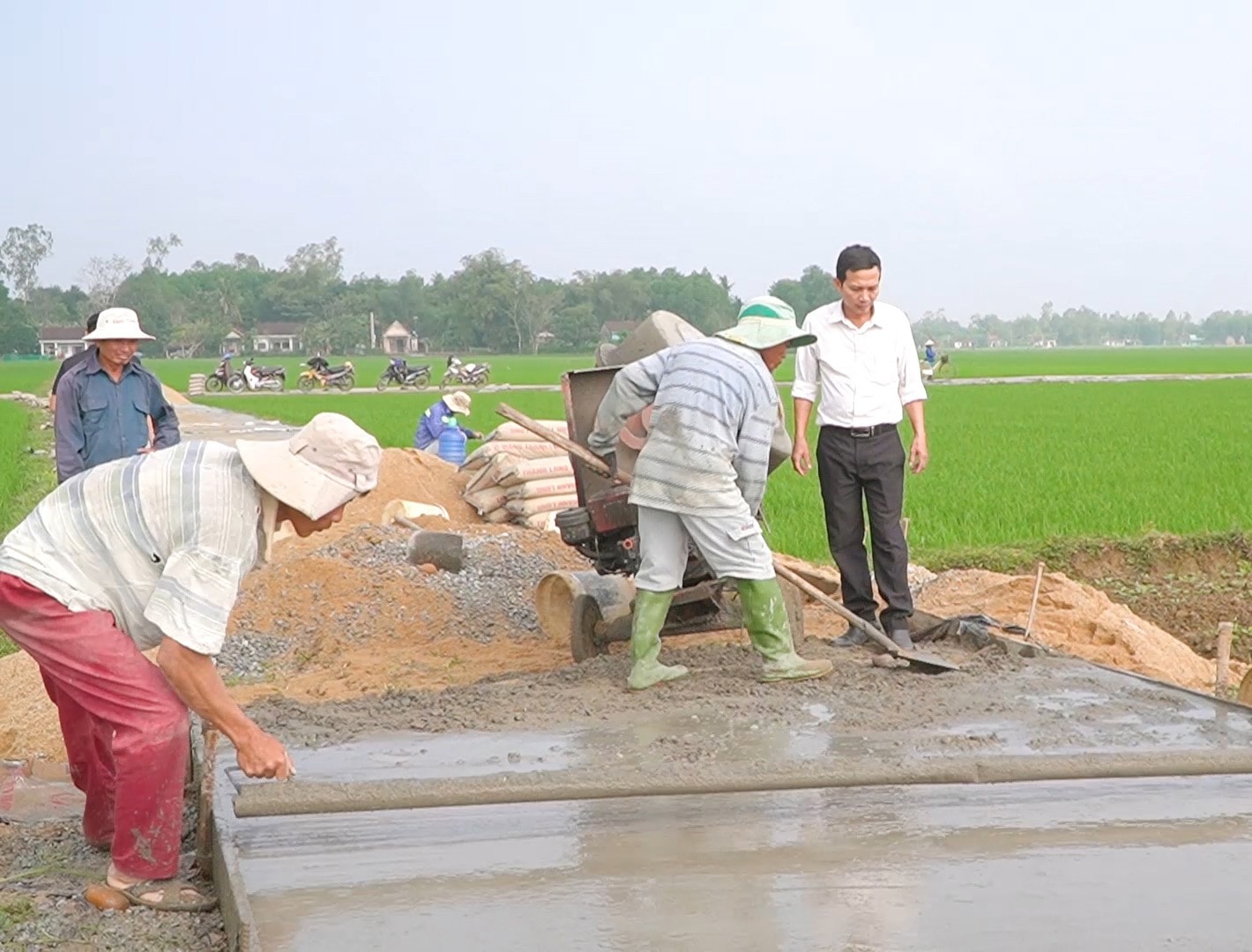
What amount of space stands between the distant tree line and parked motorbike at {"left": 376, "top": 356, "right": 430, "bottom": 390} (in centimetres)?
1837

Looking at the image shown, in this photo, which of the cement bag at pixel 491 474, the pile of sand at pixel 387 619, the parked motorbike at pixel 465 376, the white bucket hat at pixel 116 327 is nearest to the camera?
the white bucket hat at pixel 116 327

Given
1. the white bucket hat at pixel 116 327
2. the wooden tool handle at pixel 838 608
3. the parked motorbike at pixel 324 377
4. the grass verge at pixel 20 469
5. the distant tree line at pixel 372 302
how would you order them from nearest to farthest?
the wooden tool handle at pixel 838 608 → the white bucket hat at pixel 116 327 → the grass verge at pixel 20 469 → the parked motorbike at pixel 324 377 → the distant tree line at pixel 372 302

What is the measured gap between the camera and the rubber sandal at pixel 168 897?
3.92 m

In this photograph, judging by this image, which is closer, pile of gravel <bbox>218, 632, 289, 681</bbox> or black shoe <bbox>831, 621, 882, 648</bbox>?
black shoe <bbox>831, 621, 882, 648</bbox>

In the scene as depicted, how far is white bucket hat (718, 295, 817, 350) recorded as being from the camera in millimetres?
5969

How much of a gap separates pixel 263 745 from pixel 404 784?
52 cm

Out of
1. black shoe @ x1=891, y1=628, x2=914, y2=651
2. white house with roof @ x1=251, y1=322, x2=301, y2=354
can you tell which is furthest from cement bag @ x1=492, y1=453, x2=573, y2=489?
white house with roof @ x1=251, y1=322, x2=301, y2=354

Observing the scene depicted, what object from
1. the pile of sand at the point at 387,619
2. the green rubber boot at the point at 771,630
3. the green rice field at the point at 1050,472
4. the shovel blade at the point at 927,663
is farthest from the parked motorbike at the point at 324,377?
the green rubber boot at the point at 771,630

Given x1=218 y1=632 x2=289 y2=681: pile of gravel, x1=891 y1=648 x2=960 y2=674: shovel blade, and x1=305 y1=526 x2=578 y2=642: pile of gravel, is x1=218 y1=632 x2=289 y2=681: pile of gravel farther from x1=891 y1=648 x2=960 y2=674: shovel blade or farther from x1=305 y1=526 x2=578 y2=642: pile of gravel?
x1=891 y1=648 x2=960 y2=674: shovel blade

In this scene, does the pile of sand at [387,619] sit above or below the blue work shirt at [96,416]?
below

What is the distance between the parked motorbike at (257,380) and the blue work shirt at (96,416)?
36.5 m

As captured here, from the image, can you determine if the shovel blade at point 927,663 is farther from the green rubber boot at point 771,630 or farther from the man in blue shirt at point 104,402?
the man in blue shirt at point 104,402

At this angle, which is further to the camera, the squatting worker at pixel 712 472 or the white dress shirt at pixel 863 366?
the white dress shirt at pixel 863 366

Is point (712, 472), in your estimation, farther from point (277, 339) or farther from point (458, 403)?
point (277, 339)
